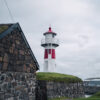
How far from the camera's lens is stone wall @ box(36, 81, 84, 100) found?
13.6m

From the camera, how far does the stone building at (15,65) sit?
852cm

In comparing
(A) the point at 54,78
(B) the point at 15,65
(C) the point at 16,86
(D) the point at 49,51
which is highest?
(D) the point at 49,51

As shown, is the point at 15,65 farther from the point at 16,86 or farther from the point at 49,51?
the point at 49,51

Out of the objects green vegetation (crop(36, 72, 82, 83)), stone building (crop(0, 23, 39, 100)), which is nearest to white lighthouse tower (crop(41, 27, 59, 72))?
green vegetation (crop(36, 72, 82, 83))

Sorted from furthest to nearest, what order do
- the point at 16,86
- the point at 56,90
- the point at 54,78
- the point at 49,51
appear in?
the point at 49,51 → the point at 54,78 → the point at 56,90 → the point at 16,86

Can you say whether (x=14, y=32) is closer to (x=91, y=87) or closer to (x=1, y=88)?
(x=1, y=88)

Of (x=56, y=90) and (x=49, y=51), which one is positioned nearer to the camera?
(x=56, y=90)

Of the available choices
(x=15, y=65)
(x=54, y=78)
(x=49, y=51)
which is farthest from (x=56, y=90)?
(x=49, y=51)

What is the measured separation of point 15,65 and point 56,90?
6.53 meters

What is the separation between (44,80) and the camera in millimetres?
14102

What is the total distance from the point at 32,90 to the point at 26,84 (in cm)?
83

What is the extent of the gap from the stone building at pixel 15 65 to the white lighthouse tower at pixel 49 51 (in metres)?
13.7

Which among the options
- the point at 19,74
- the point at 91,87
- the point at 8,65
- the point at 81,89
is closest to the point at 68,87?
the point at 81,89

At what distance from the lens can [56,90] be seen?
582 inches
